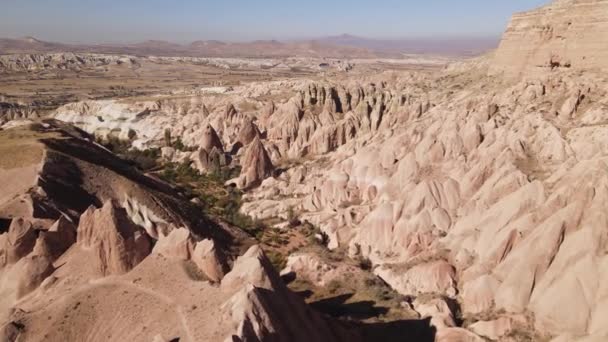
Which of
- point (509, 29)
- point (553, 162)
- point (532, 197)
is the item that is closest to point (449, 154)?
point (553, 162)

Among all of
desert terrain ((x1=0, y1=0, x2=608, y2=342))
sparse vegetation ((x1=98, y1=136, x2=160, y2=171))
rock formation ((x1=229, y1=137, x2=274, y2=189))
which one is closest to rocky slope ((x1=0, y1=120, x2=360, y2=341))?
desert terrain ((x1=0, y1=0, x2=608, y2=342))

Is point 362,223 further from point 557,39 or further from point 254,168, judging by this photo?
point 557,39

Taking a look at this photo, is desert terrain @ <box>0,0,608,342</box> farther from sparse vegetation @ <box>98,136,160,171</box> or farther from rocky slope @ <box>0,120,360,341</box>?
sparse vegetation @ <box>98,136,160,171</box>

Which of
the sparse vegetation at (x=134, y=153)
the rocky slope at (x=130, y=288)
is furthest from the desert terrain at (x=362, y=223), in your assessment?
the sparse vegetation at (x=134, y=153)

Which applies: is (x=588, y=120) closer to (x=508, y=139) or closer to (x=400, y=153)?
(x=508, y=139)

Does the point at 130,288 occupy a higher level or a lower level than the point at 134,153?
higher

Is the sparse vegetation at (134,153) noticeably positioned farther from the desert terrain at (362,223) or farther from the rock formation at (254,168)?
the rock formation at (254,168)

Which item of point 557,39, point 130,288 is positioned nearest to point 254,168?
point 557,39
